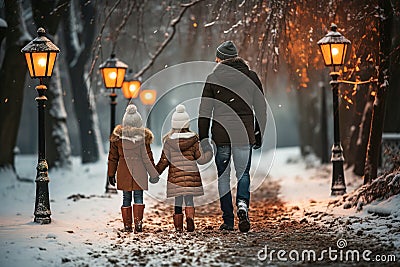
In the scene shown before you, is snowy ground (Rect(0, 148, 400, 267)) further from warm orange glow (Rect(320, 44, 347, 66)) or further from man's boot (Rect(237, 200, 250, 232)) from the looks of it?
warm orange glow (Rect(320, 44, 347, 66))

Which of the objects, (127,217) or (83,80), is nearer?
(127,217)

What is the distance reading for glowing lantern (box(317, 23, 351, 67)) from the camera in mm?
13211

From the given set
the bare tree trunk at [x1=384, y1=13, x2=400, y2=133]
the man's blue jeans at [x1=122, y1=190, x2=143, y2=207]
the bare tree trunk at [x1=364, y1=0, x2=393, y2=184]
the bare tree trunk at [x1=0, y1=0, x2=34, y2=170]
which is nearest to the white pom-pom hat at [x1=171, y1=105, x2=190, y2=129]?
the man's blue jeans at [x1=122, y1=190, x2=143, y2=207]

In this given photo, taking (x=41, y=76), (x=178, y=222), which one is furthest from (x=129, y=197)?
(x=41, y=76)

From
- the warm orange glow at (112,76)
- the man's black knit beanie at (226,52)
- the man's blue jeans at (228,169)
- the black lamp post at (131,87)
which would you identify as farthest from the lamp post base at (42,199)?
the black lamp post at (131,87)

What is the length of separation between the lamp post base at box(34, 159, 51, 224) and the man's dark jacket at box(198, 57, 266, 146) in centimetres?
264

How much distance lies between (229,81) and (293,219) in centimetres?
281

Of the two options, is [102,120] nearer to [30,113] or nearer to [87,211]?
[30,113]

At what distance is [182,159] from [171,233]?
40.9 inches

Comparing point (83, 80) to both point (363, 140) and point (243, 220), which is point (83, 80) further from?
point (243, 220)

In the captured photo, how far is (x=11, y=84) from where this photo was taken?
691 inches

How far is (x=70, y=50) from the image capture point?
26109mm

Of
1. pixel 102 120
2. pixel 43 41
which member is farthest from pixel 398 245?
pixel 102 120

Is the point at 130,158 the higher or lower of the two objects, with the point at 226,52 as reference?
lower
